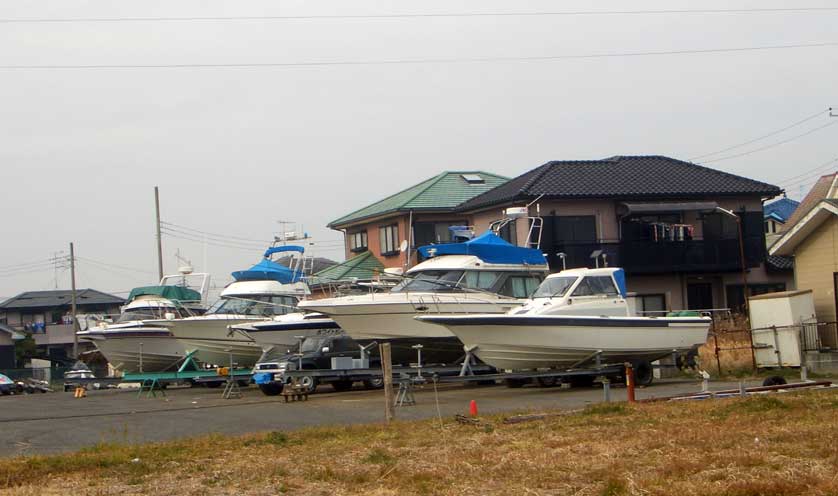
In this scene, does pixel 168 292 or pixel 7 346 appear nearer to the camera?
pixel 168 292

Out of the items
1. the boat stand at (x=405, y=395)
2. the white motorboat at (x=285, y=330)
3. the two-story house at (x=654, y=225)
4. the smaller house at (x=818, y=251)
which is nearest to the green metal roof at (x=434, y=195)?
the two-story house at (x=654, y=225)

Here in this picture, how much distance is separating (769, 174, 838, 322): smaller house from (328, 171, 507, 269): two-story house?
1734 centimetres

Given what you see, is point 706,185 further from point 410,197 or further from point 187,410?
point 187,410

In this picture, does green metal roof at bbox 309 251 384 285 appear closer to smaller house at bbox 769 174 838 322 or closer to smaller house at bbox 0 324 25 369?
smaller house at bbox 769 174 838 322

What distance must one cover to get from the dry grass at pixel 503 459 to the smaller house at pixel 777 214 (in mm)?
44960

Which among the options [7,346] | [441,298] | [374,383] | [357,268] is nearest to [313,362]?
[374,383]

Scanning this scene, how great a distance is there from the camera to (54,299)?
235 ft

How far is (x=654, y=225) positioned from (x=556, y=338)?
1866 centimetres

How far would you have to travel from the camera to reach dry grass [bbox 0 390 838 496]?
30.5ft

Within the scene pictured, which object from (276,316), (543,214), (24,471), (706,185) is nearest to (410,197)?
(543,214)

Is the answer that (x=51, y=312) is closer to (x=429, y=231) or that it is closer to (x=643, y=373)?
(x=429, y=231)

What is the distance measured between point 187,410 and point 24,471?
915cm

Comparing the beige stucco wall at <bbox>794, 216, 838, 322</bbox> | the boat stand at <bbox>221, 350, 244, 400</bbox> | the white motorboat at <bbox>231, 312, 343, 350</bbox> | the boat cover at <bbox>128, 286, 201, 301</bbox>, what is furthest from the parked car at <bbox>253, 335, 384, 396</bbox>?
the boat cover at <bbox>128, 286, 201, 301</bbox>

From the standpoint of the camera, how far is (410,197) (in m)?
45.5
